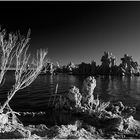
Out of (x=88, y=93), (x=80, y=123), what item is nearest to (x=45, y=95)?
(x=88, y=93)

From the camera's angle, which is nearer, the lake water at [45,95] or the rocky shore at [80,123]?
the rocky shore at [80,123]

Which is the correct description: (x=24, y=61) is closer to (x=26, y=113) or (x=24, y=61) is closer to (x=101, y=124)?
(x=101, y=124)

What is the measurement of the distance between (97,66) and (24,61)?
6644 inches

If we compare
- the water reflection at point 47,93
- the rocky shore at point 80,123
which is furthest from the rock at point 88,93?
the water reflection at point 47,93

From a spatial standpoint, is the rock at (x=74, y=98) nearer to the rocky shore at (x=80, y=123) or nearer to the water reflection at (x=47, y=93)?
the rocky shore at (x=80, y=123)

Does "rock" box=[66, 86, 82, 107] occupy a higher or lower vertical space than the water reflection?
higher

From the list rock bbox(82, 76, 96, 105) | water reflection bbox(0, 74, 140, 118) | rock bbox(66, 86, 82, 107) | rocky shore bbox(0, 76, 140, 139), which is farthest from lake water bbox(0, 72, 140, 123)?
rock bbox(82, 76, 96, 105)

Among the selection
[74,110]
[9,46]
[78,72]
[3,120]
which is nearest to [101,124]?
[74,110]

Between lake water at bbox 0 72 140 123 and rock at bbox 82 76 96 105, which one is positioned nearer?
rock at bbox 82 76 96 105

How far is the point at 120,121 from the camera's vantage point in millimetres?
22062

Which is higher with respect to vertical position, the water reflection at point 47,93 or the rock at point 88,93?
the rock at point 88,93

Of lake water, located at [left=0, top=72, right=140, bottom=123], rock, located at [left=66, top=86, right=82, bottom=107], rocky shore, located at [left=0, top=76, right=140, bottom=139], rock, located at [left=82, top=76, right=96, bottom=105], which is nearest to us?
rocky shore, located at [left=0, top=76, right=140, bottom=139]

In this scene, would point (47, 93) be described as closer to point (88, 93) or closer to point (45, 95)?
point (45, 95)

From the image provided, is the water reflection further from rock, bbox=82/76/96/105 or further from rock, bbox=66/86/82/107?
rock, bbox=82/76/96/105
